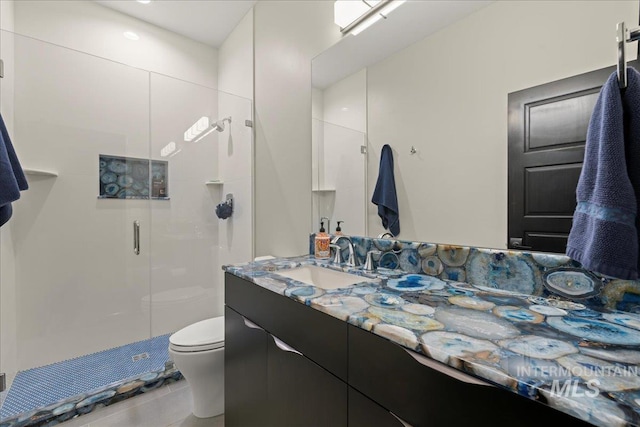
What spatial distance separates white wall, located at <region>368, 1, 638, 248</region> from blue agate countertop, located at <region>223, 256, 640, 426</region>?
24 centimetres

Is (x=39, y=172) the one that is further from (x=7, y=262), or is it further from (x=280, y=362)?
(x=280, y=362)

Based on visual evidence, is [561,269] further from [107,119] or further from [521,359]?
[107,119]

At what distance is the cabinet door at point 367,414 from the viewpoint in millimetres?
670

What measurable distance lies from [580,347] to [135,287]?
2.83 meters

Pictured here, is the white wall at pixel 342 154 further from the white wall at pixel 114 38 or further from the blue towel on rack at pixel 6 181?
the white wall at pixel 114 38

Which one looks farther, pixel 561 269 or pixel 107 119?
pixel 107 119

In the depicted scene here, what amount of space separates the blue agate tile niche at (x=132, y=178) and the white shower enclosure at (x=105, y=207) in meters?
0.01

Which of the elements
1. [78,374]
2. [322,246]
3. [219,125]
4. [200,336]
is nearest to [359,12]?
[322,246]

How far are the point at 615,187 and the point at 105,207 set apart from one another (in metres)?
2.96

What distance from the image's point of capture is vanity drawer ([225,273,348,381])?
0.81 metres

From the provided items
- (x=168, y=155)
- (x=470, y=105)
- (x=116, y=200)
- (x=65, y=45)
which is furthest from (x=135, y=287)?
(x=470, y=105)

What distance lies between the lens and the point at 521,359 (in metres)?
0.54

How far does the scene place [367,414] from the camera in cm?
72

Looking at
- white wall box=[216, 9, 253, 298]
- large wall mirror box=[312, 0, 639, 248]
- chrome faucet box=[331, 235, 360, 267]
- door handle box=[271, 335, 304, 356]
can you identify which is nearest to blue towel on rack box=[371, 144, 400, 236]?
large wall mirror box=[312, 0, 639, 248]
